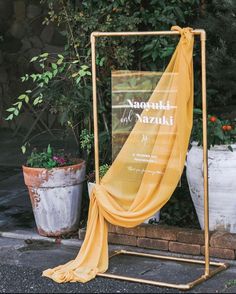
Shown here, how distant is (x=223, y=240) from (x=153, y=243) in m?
0.65

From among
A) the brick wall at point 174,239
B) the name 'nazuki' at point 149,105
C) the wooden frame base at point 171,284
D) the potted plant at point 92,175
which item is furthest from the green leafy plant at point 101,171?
the name 'nazuki' at point 149,105

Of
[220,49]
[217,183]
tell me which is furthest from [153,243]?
→ [220,49]

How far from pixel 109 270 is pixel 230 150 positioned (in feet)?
4.64

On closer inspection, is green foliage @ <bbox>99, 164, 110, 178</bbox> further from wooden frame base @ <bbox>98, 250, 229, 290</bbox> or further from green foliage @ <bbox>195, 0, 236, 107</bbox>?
green foliage @ <bbox>195, 0, 236, 107</bbox>

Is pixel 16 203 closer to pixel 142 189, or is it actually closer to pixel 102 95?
pixel 102 95

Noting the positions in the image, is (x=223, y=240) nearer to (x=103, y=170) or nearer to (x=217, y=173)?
(x=217, y=173)

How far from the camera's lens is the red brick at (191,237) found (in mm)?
5408

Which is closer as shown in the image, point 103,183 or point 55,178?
point 103,183

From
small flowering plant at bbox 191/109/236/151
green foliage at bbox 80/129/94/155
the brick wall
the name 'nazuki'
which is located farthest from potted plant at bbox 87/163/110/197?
the name 'nazuki'

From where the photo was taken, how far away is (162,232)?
559cm

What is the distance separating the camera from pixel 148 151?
198 inches

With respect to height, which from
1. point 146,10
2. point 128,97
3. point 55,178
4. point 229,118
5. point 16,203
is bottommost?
point 16,203

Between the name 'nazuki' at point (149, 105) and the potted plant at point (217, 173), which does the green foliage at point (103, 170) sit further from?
the name 'nazuki' at point (149, 105)

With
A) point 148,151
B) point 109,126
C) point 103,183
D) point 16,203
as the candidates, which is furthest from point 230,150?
point 16,203
